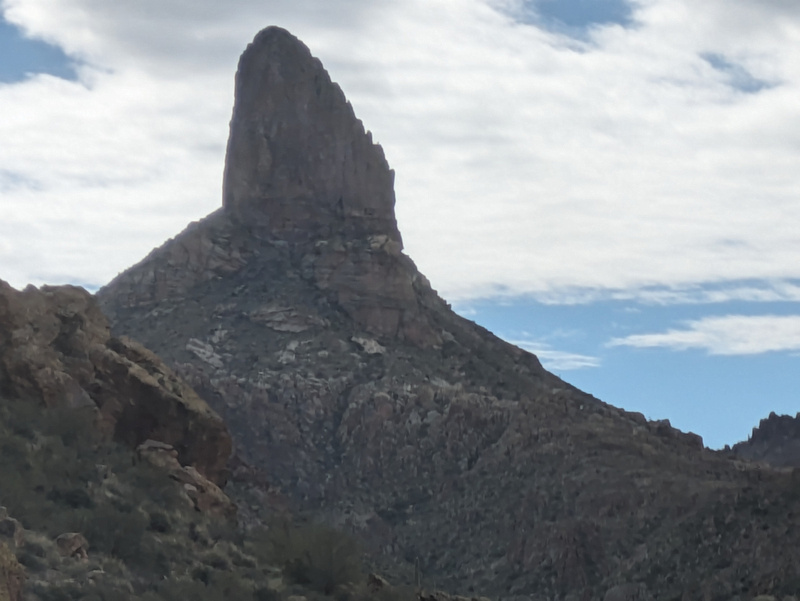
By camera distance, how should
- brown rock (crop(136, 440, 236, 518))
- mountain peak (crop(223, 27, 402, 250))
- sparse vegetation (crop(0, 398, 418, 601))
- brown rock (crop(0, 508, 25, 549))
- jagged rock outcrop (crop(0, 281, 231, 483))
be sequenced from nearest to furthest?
brown rock (crop(0, 508, 25, 549))
sparse vegetation (crop(0, 398, 418, 601))
brown rock (crop(136, 440, 236, 518))
jagged rock outcrop (crop(0, 281, 231, 483))
mountain peak (crop(223, 27, 402, 250))

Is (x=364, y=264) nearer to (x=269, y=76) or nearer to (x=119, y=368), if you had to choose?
(x=269, y=76)

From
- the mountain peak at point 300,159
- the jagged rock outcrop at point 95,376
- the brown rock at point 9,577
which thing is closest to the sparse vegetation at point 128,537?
the brown rock at point 9,577

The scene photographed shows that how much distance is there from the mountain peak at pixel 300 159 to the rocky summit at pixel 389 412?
0.16 m

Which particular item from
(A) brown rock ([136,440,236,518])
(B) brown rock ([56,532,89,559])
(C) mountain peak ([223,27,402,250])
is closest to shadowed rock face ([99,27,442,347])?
(C) mountain peak ([223,27,402,250])

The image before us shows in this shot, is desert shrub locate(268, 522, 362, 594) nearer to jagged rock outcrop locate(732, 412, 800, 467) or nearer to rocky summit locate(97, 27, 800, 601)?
rocky summit locate(97, 27, 800, 601)

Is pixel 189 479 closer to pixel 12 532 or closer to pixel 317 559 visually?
pixel 317 559

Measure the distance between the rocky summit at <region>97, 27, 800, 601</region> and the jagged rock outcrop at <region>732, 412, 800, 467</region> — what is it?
82.0ft

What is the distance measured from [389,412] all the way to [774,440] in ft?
149

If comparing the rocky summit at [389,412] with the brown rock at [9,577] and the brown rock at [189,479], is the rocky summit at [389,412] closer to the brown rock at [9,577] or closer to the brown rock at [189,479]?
the brown rock at [189,479]

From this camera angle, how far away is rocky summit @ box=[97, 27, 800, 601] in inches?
2554

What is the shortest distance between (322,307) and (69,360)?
58.8 m

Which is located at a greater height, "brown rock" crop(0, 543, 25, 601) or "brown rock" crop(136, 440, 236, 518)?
"brown rock" crop(136, 440, 236, 518)

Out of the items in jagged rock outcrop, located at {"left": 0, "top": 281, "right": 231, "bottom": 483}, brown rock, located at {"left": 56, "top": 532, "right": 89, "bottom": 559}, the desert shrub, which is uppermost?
jagged rock outcrop, located at {"left": 0, "top": 281, "right": 231, "bottom": 483}

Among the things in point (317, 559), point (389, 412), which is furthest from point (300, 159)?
point (317, 559)
